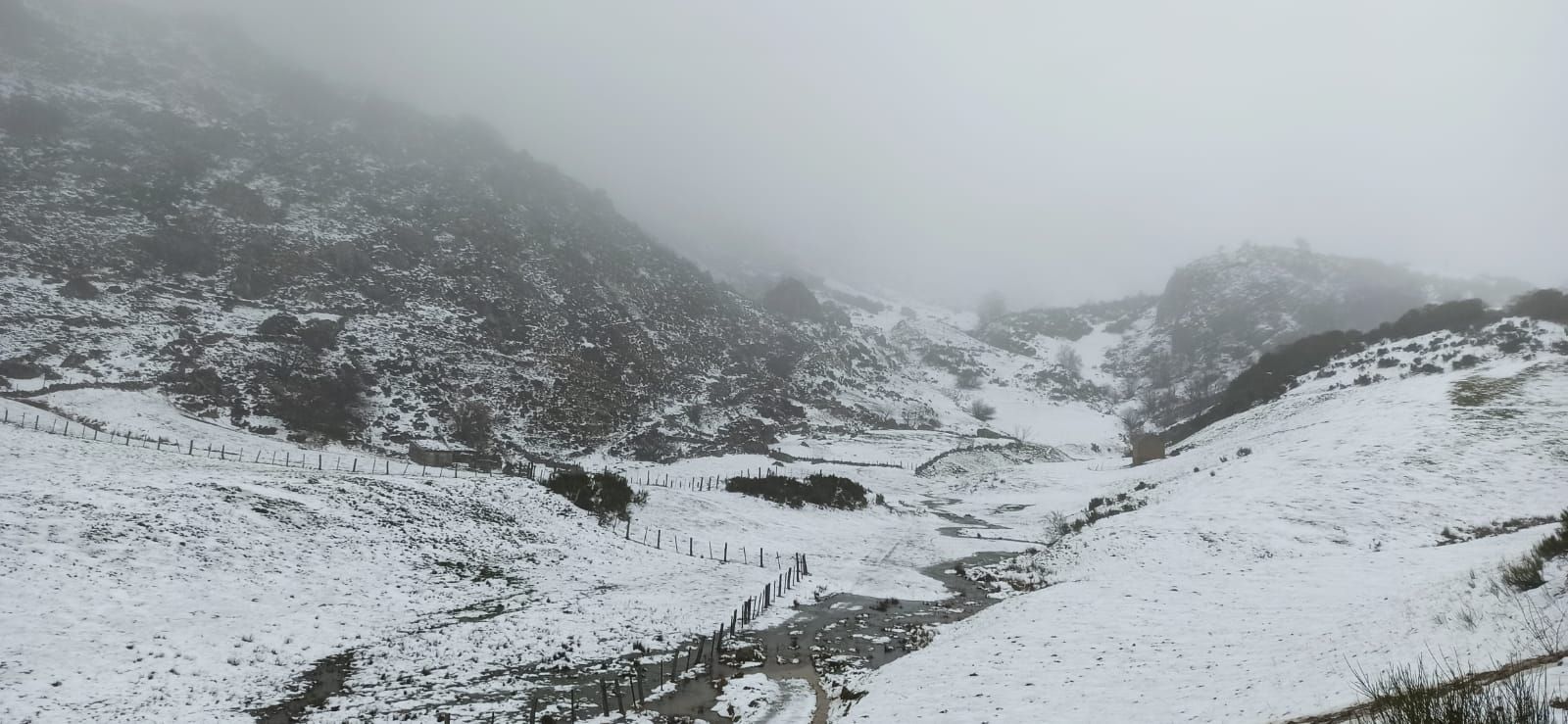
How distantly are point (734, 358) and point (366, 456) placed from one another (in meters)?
73.1

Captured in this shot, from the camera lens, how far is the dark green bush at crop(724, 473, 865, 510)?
49.4m

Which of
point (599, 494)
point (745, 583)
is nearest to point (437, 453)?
point (599, 494)

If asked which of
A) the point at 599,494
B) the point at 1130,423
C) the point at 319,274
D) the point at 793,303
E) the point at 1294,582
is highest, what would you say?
the point at 793,303

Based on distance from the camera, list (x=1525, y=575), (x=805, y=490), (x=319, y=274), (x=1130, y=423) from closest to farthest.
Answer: (x=1525, y=575)
(x=805, y=490)
(x=319, y=274)
(x=1130, y=423)

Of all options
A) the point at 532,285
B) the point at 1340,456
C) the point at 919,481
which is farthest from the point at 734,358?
the point at 1340,456

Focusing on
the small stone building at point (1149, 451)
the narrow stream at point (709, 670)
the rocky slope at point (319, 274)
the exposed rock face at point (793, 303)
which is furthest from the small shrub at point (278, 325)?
the exposed rock face at point (793, 303)

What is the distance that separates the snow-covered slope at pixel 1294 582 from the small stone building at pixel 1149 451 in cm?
2339

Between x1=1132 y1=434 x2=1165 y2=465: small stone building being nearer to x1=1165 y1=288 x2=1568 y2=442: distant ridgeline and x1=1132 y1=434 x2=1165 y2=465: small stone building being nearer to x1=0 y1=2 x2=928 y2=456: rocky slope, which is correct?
x1=1165 y1=288 x2=1568 y2=442: distant ridgeline

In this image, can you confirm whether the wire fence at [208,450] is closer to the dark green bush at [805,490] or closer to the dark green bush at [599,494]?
the dark green bush at [599,494]

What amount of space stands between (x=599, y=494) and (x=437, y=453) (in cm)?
2706

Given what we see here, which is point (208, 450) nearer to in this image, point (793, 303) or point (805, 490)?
point (805, 490)

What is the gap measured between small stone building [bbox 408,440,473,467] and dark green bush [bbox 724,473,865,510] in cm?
2438

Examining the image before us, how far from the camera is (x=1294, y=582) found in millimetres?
17625

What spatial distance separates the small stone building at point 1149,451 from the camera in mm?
67062
